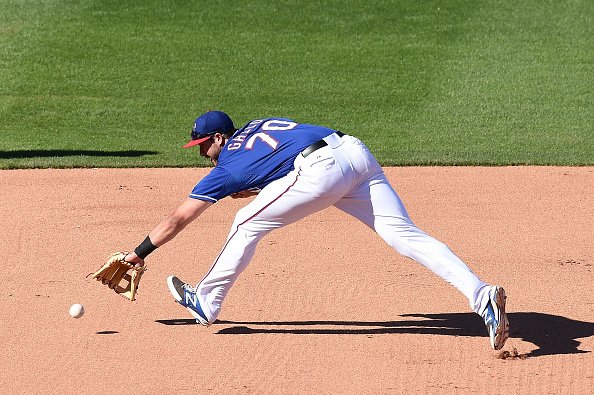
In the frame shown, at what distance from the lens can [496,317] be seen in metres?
6.29

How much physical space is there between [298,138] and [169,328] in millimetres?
1480

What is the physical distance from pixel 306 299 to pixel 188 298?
1.00 metres

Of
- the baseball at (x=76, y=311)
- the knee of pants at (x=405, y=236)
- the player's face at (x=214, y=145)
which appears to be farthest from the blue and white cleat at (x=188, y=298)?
the knee of pants at (x=405, y=236)

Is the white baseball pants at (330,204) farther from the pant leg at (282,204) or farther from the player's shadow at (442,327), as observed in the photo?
the player's shadow at (442,327)

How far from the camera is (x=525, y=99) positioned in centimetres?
1380

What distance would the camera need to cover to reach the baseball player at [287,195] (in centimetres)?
643

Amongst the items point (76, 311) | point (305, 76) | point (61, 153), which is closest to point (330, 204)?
point (76, 311)

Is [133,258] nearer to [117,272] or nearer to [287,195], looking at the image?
[117,272]

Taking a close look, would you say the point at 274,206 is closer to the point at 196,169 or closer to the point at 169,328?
the point at 169,328

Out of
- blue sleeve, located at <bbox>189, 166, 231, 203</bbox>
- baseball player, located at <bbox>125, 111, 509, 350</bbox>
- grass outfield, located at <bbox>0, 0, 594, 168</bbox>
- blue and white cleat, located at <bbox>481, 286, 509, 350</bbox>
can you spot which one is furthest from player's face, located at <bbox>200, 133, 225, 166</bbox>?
grass outfield, located at <bbox>0, 0, 594, 168</bbox>

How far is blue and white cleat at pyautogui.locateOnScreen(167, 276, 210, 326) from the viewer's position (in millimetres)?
6816

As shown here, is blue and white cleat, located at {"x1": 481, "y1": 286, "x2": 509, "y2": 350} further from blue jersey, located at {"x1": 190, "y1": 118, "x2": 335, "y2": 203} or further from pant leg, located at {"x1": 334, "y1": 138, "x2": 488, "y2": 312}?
blue jersey, located at {"x1": 190, "y1": 118, "x2": 335, "y2": 203}

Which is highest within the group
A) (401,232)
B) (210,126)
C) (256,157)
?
(210,126)

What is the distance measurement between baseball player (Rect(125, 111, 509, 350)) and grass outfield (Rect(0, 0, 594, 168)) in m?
4.79
